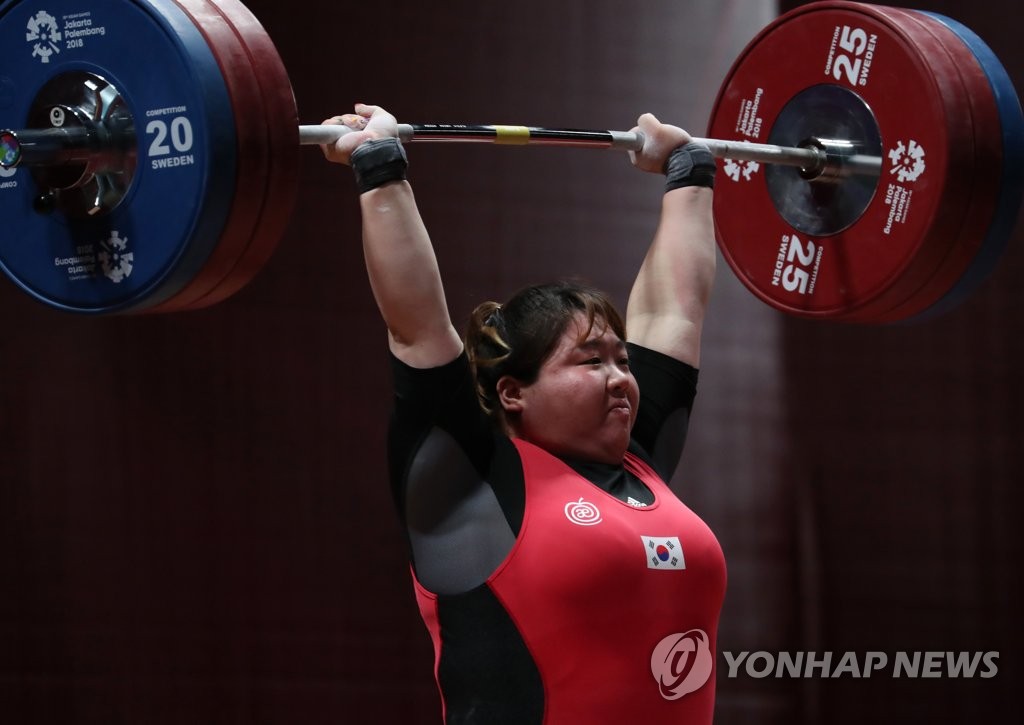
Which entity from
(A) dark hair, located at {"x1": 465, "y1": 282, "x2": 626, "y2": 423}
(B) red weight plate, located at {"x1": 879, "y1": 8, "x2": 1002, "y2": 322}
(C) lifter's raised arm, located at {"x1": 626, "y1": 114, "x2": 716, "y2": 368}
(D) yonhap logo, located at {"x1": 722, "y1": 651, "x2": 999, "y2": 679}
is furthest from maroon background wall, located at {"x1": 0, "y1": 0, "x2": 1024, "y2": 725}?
(B) red weight plate, located at {"x1": 879, "y1": 8, "x2": 1002, "y2": 322}

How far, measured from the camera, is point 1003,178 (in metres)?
2.56

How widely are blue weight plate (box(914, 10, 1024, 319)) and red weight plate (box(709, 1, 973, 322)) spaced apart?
3.5 inches

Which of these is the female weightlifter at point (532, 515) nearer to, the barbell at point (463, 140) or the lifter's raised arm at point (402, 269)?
the lifter's raised arm at point (402, 269)

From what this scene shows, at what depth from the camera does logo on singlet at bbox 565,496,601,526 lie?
208 cm

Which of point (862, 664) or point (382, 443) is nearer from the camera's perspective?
point (382, 443)

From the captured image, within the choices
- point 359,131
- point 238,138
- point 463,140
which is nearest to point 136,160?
point 238,138

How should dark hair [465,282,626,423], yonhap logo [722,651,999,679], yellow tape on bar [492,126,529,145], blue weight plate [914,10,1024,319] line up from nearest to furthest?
1. dark hair [465,282,626,423]
2. yellow tape on bar [492,126,529,145]
3. blue weight plate [914,10,1024,319]
4. yonhap logo [722,651,999,679]

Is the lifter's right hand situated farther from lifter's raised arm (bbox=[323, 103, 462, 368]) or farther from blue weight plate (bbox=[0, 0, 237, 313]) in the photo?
blue weight plate (bbox=[0, 0, 237, 313])

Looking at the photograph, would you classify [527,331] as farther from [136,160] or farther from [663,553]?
[136,160]

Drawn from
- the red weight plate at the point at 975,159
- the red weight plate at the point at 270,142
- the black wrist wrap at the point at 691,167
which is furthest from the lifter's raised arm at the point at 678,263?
the red weight plate at the point at 270,142

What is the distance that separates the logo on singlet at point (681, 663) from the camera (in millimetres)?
2094

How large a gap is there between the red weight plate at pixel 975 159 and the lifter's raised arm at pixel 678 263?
1.43ft

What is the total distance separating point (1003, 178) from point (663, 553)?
1040 mm

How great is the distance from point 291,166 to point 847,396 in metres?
2.28
